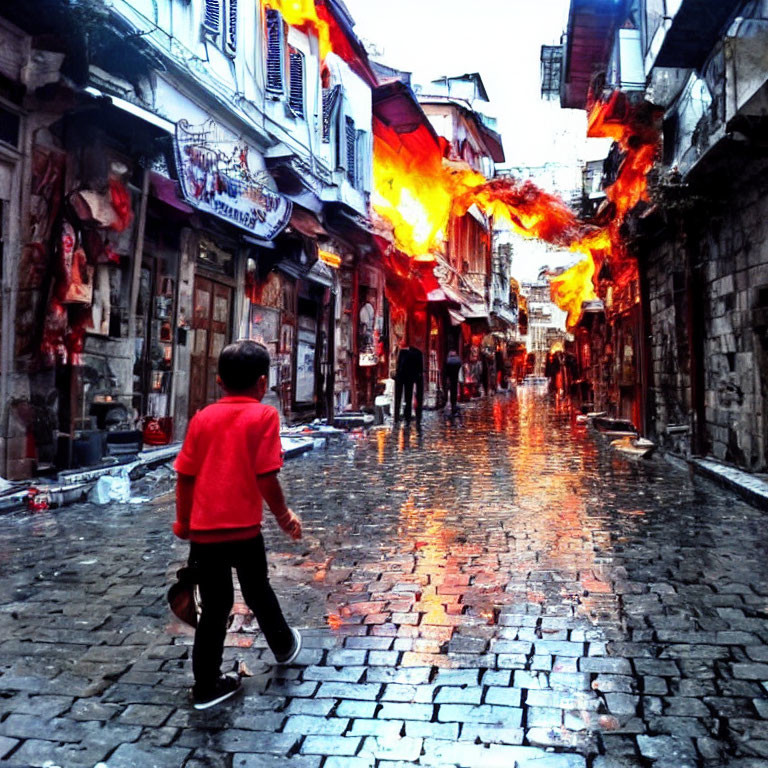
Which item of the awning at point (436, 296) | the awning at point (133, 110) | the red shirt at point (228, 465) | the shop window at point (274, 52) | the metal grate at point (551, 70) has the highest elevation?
the metal grate at point (551, 70)

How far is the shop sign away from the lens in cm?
995

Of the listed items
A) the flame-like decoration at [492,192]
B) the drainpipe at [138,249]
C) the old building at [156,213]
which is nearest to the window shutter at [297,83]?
the old building at [156,213]

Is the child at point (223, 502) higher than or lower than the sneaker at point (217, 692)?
higher

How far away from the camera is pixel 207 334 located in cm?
1255

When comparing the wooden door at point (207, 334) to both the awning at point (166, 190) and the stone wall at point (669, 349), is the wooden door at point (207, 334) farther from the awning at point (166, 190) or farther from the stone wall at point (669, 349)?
the stone wall at point (669, 349)

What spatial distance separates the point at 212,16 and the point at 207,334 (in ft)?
18.8

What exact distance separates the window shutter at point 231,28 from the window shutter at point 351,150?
6.41m

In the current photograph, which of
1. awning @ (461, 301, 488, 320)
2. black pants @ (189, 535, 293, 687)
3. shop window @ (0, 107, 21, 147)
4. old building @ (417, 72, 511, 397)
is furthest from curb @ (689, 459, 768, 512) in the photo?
awning @ (461, 301, 488, 320)

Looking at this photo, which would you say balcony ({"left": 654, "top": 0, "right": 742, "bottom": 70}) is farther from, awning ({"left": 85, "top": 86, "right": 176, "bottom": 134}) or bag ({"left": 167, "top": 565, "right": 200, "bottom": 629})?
bag ({"left": 167, "top": 565, "right": 200, "bottom": 629})

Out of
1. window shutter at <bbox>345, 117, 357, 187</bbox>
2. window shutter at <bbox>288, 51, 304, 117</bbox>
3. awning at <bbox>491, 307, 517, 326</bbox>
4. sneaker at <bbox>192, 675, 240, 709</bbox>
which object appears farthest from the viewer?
awning at <bbox>491, 307, 517, 326</bbox>

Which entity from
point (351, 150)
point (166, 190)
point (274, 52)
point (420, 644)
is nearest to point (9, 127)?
point (166, 190)

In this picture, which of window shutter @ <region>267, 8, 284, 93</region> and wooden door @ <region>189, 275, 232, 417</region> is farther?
window shutter @ <region>267, 8, 284, 93</region>

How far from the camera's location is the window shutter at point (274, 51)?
568 inches

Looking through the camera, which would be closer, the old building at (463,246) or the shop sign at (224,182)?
the shop sign at (224,182)
